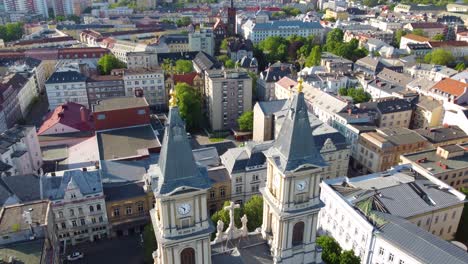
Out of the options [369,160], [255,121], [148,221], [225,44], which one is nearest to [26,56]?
[225,44]

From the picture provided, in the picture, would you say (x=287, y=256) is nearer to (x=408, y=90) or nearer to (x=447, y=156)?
(x=447, y=156)

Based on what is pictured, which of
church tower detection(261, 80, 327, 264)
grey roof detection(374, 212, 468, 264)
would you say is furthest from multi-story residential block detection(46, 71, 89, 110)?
grey roof detection(374, 212, 468, 264)

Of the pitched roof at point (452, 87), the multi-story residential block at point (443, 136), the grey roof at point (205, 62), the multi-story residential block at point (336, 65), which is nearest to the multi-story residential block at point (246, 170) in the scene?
the multi-story residential block at point (443, 136)

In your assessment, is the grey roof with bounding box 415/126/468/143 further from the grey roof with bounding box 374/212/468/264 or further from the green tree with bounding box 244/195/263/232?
the green tree with bounding box 244/195/263/232

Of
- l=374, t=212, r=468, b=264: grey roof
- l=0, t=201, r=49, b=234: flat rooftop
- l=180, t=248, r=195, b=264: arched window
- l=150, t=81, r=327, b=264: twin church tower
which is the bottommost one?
l=374, t=212, r=468, b=264: grey roof

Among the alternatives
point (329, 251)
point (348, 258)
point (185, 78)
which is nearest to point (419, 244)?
point (348, 258)
